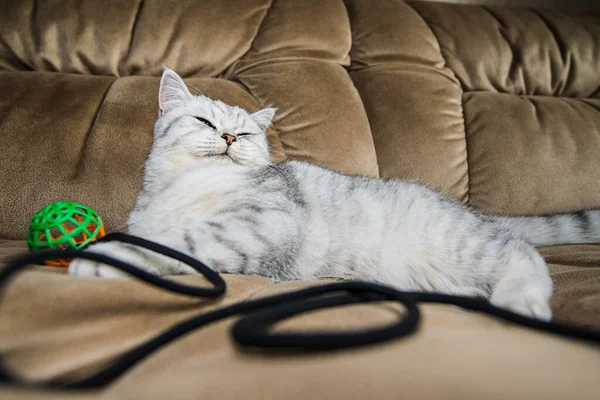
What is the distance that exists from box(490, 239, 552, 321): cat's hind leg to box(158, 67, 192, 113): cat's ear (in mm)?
1230

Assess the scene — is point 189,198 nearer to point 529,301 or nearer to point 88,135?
point 88,135

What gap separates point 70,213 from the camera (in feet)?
3.01

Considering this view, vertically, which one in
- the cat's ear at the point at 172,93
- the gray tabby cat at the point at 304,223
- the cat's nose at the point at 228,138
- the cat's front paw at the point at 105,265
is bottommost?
the gray tabby cat at the point at 304,223

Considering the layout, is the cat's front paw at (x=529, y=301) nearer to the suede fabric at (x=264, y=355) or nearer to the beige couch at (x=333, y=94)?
the beige couch at (x=333, y=94)

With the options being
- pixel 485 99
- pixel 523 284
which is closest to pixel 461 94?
pixel 485 99

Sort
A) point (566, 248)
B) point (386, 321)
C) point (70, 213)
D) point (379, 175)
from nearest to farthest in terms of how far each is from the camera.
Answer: point (386, 321)
point (70, 213)
point (566, 248)
point (379, 175)

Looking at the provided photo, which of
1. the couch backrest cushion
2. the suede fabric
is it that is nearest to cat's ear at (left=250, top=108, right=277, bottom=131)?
the couch backrest cushion

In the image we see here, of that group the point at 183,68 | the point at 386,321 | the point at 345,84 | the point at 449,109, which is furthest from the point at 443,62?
the point at 386,321

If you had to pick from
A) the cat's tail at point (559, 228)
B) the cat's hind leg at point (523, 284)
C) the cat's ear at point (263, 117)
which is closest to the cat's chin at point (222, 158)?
the cat's ear at point (263, 117)

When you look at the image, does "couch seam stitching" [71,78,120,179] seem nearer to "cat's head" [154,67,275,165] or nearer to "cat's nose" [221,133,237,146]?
"cat's head" [154,67,275,165]

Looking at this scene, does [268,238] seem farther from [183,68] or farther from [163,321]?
[183,68]

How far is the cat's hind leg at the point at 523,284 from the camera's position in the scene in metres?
0.81

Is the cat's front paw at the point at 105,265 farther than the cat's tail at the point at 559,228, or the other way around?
the cat's tail at the point at 559,228

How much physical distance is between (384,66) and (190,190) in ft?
4.12
